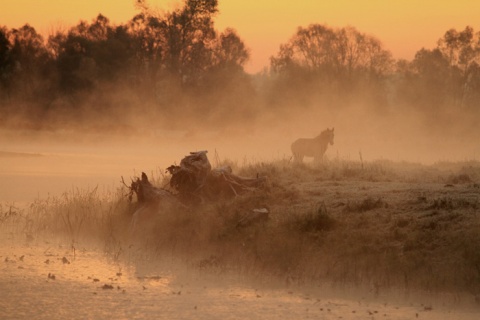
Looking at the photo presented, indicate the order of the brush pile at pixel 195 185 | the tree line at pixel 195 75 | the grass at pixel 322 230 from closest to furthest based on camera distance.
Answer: the grass at pixel 322 230 → the brush pile at pixel 195 185 → the tree line at pixel 195 75

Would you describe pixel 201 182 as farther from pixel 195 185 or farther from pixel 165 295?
pixel 165 295

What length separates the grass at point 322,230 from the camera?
10.9 m

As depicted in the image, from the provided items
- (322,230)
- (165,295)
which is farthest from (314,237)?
(165,295)

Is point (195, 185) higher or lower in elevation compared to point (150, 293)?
higher

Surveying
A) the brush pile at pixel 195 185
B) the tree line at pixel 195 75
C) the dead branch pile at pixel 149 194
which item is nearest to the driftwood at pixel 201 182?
the brush pile at pixel 195 185

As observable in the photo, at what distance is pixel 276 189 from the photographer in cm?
1460

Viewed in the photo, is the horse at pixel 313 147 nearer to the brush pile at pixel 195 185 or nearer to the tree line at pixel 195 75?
the brush pile at pixel 195 185

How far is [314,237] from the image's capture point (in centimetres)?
1215

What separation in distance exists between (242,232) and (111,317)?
3.98 metres

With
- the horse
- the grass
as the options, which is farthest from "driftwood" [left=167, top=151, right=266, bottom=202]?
the horse

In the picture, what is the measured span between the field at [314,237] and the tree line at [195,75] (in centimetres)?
3182

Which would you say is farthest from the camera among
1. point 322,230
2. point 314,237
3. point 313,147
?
point 313,147

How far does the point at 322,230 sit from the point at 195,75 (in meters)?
39.3

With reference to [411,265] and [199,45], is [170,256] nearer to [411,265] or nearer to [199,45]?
[411,265]
